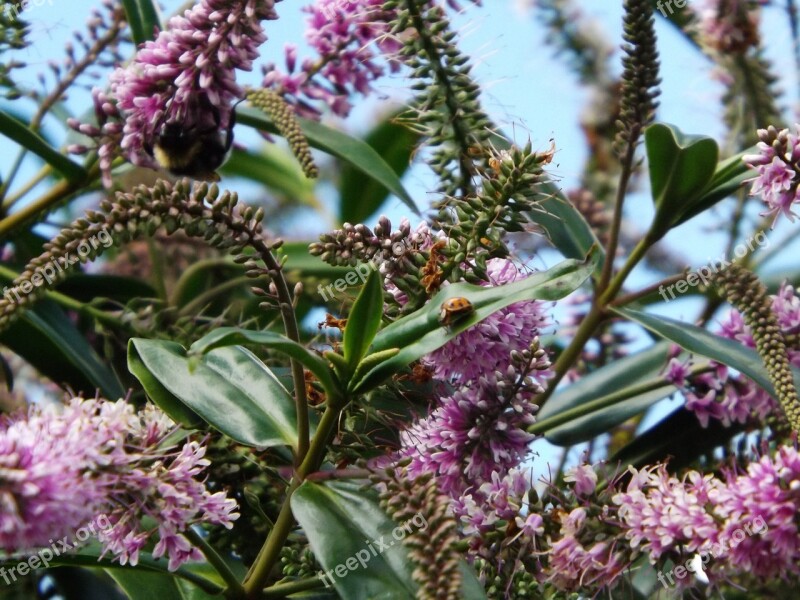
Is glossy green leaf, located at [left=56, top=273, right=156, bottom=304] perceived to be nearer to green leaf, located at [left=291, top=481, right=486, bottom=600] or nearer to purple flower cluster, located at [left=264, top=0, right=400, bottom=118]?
purple flower cluster, located at [left=264, top=0, right=400, bottom=118]

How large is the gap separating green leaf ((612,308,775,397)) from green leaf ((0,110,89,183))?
72 cm

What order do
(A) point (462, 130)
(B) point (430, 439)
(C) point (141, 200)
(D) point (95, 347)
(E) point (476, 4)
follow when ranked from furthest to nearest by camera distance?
(D) point (95, 347), (E) point (476, 4), (A) point (462, 130), (B) point (430, 439), (C) point (141, 200)

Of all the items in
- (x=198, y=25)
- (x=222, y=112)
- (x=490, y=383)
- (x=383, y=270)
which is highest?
(x=198, y=25)

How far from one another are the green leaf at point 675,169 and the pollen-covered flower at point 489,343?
0.36 metres

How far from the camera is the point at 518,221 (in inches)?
38.5

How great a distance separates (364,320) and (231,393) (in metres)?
0.19

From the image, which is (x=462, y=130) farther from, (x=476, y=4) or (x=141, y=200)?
(x=141, y=200)

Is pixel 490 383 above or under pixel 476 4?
under

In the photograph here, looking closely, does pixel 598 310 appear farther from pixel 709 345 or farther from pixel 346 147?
pixel 346 147

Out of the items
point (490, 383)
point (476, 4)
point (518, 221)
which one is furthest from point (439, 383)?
point (476, 4)

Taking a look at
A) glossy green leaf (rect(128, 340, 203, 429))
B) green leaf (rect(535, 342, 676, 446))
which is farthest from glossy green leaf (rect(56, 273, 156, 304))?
green leaf (rect(535, 342, 676, 446))

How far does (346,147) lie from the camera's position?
148 centimetres

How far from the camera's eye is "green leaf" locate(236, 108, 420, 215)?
Answer: 1.42 meters

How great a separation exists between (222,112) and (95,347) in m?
0.60
